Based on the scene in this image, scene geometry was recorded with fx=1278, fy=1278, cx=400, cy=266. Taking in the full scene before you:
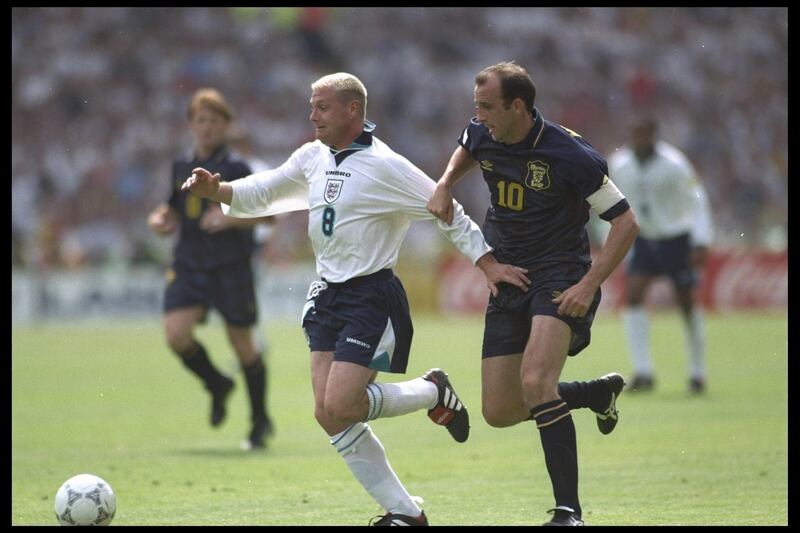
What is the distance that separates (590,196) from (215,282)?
4803mm

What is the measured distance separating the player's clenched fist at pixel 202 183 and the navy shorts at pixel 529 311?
162cm

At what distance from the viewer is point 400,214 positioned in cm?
684

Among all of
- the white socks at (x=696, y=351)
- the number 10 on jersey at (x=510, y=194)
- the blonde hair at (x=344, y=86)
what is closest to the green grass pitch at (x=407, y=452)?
the white socks at (x=696, y=351)

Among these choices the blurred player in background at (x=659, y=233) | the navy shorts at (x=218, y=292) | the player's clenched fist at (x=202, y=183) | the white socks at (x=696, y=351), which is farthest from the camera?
the blurred player in background at (x=659, y=233)

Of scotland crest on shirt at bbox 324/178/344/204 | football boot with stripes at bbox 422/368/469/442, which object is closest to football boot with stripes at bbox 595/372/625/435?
football boot with stripes at bbox 422/368/469/442

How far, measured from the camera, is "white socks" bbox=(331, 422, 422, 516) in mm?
6422

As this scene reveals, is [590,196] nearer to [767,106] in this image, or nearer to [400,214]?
[400,214]

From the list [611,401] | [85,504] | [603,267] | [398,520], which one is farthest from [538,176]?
[85,504]

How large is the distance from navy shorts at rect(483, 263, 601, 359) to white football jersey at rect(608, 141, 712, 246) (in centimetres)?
727

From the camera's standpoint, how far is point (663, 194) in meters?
13.9

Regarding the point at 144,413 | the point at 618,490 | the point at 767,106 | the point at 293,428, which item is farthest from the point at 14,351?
the point at 767,106

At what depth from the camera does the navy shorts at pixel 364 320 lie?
21.6ft

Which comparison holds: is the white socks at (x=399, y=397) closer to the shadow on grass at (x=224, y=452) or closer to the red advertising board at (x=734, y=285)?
the shadow on grass at (x=224, y=452)

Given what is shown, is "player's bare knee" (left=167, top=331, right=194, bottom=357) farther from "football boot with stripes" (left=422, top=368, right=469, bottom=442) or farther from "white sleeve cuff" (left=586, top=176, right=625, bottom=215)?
"white sleeve cuff" (left=586, top=176, right=625, bottom=215)
